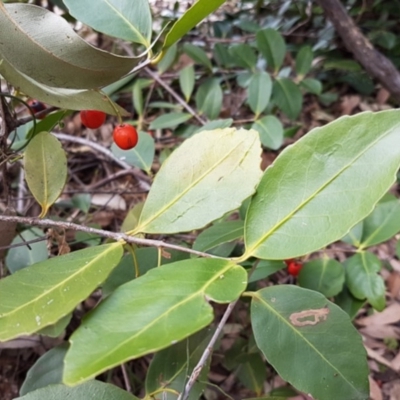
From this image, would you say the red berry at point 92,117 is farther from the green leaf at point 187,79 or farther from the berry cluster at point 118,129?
the green leaf at point 187,79

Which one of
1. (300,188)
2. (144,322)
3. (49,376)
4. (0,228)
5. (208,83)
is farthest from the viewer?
(208,83)

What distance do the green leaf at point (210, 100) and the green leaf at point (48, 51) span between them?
2.37ft

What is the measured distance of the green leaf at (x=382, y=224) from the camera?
33.4 inches

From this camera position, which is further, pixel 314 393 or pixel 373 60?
pixel 373 60

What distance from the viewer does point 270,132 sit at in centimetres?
113

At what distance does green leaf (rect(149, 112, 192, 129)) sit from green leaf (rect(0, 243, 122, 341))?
74cm

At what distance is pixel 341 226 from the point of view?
1.47 feet

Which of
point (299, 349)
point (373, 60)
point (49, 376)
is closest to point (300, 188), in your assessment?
point (299, 349)

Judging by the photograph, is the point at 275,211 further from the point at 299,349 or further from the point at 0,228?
the point at 0,228

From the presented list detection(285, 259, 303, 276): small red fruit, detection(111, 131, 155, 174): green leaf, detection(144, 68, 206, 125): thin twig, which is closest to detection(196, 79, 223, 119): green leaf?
detection(144, 68, 206, 125): thin twig

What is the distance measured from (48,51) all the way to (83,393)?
383mm

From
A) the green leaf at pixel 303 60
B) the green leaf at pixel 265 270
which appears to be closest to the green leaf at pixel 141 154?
the green leaf at pixel 265 270

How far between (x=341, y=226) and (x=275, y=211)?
74mm

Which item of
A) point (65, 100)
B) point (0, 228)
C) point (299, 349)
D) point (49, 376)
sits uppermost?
point (65, 100)
